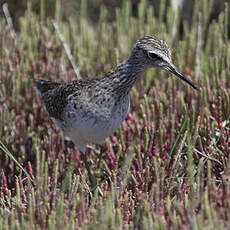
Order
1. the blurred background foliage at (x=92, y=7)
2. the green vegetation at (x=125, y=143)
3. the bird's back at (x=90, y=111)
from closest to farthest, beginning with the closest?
the green vegetation at (x=125, y=143) < the bird's back at (x=90, y=111) < the blurred background foliage at (x=92, y=7)

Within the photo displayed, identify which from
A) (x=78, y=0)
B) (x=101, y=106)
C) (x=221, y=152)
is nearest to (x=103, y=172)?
(x=101, y=106)

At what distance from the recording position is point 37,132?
504 cm

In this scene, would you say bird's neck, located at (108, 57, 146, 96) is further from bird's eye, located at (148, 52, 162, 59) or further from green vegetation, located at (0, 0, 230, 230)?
green vegetation, located at (0, 0, 230, 230)

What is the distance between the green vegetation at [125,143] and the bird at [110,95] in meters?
0.34

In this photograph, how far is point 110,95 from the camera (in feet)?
13.8

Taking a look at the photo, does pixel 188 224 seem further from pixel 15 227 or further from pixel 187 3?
pixel 187 3

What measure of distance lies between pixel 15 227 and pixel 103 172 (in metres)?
1.55

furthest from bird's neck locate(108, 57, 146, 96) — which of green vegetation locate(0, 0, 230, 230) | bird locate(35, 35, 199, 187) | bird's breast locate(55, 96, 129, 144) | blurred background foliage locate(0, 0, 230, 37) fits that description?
blurred background foliage locate(0, 0, 230, 37)

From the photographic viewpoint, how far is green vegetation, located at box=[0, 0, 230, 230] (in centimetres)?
320

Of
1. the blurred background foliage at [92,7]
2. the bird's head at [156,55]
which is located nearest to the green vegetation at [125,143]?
the bird's head at [156,55]

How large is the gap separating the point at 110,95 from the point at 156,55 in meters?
0.54

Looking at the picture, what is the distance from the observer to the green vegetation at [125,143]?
3203 mm

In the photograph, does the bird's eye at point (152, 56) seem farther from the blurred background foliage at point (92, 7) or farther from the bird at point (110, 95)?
the blurred background foliage at point (92, 7)

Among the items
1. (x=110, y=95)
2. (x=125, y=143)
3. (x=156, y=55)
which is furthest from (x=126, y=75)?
(x=125, y=143)
